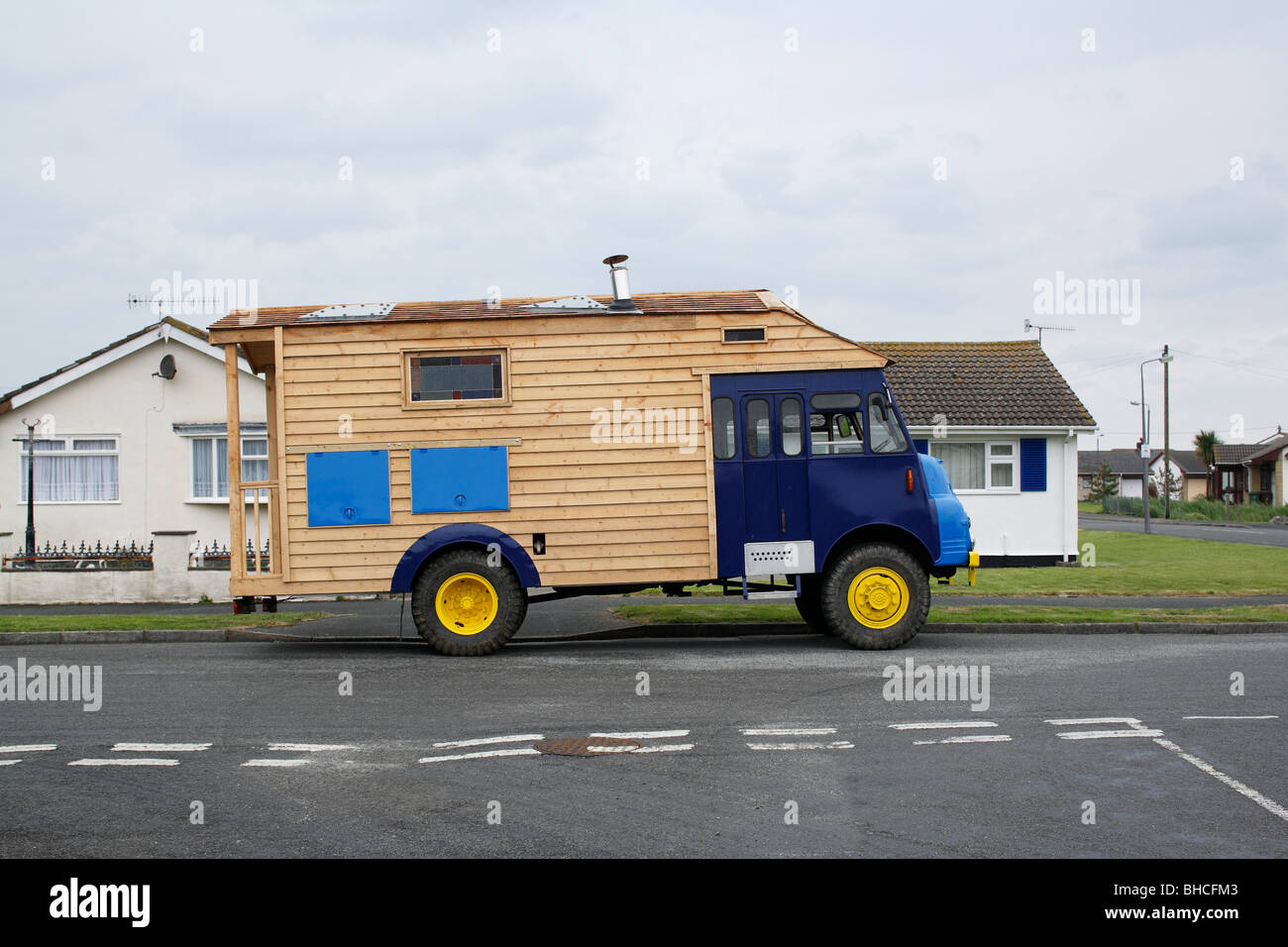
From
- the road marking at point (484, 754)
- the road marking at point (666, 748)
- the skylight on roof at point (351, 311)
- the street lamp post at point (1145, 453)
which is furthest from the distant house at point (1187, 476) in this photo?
the road marking at point (484, 754)

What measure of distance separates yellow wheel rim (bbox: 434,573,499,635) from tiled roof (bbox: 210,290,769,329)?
2.82 metres

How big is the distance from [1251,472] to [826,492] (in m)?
87.0

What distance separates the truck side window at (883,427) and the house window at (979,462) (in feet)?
45.5

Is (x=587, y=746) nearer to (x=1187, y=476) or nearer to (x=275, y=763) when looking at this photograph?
(x=275, y=763)

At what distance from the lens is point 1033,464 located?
1020 inches

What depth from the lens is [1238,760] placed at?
23.1ft

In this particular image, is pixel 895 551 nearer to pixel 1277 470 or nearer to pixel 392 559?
pixel 392 559

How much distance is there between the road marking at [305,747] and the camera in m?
7.60

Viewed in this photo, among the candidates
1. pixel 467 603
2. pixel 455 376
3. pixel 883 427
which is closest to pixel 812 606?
pixel 883 427

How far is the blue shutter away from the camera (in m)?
25.9
